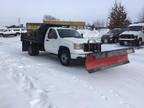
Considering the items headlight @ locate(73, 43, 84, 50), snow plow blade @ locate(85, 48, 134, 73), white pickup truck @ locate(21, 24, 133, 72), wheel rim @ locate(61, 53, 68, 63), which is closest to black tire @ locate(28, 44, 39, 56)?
white pickup truck @ locate(21, 24, 133, 72)

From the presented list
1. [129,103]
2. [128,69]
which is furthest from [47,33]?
[129,103]

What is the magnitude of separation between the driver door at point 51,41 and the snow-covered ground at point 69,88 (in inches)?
70.3

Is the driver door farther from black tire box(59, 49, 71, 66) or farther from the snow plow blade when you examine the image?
the snow plow blade

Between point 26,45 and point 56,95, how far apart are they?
915 centimetres

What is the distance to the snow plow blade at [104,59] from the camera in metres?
8.19

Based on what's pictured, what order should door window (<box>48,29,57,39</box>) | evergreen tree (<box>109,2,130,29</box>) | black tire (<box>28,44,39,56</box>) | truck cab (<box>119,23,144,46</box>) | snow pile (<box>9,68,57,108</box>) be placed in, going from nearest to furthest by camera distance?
snow pile (<box>9,68,57,108</box>) → door window (<box>48,29,57,39</box>) → black tire (<box>28,44,39,56</box>) → truck cab (<box>119,23,144,46</box>) → evergreen tree (<box>109,2,130,29</box>)

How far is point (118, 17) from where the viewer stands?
44.2m

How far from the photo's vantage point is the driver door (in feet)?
38.0

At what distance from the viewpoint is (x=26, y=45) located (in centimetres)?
1506

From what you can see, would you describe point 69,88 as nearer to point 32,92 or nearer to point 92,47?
point 32,92

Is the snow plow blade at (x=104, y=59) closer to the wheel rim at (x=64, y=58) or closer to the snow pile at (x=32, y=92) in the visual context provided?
the snow pile at (x=32, y=92)

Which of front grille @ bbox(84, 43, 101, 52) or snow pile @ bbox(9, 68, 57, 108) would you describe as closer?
snow pile @ bbox(9, 68, 57, 108)

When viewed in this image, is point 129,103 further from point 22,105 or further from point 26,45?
point 26,45

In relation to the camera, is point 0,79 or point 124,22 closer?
point 0,79
